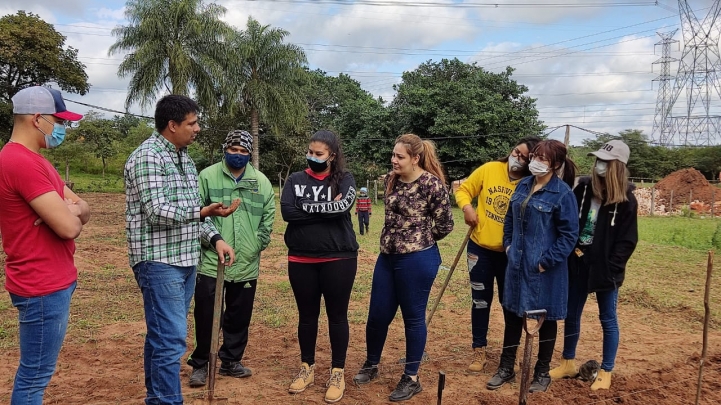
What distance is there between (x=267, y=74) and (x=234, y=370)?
69.4 feet

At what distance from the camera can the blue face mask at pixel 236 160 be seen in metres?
3.66

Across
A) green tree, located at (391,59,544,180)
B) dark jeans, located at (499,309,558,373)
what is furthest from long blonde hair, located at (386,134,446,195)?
green tree, located at (391,59,544,180)

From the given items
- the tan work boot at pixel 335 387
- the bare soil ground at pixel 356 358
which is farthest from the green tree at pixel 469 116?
the tan work boot at pixel 335 387

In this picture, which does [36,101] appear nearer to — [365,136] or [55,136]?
[55,136]

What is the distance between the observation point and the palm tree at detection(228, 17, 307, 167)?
898 inches

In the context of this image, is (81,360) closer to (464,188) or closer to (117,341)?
(117,341)

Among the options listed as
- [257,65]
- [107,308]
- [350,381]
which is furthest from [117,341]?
[257,65]

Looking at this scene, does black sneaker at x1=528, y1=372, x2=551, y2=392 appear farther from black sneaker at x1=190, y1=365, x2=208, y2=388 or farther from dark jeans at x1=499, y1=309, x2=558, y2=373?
black sneaker at x1=190, y1=365, x2=208, y2=388

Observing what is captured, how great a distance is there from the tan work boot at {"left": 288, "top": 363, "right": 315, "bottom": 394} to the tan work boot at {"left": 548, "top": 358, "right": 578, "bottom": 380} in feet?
6.19

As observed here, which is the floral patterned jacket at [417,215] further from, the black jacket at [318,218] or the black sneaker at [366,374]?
the black sneaker at [366,374]

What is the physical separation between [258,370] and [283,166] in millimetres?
28945

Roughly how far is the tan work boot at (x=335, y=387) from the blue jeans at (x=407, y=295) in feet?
1.14

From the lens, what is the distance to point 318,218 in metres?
3.57

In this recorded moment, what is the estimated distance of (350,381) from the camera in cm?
394
